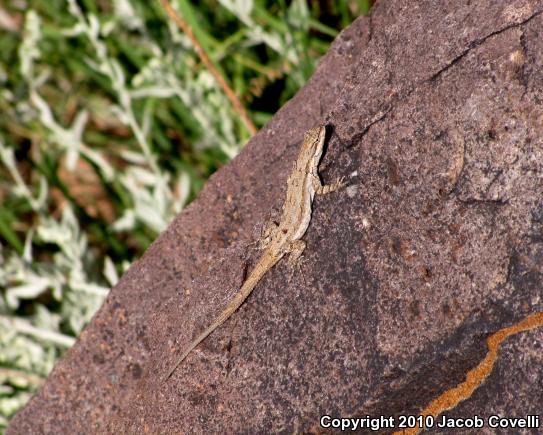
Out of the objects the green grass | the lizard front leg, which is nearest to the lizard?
the lizard front leg

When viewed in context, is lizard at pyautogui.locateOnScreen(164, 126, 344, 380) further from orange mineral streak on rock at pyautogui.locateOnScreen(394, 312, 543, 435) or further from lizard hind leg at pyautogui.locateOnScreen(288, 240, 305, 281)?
orange mineral streak on rock at pyautogui.locateOnScreen(394, 312, 543, 435)

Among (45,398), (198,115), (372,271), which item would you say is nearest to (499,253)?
(372,271)

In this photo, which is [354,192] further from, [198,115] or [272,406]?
[198,115]

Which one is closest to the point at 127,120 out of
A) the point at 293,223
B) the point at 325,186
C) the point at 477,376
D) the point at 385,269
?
the point at 293,223

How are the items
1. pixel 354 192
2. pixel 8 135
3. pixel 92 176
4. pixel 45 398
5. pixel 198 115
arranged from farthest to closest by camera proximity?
pixel 92 176 → pixel 8 135 → pixel 198 115 → pixel 45 398 → pixel 354 192

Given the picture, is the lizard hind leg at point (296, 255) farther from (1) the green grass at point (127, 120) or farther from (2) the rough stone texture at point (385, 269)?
(1) the green grass at point (127, 120)

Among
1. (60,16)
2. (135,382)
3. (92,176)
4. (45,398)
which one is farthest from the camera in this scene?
Answer: (92,176)

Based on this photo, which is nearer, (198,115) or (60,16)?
(198,115)
